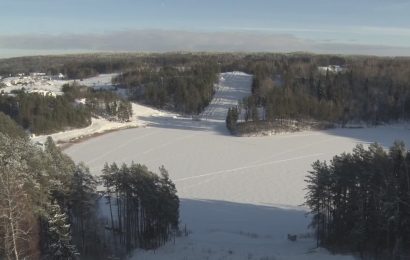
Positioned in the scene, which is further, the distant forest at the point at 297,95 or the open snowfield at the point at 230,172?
the distant forest at the point at 297,95

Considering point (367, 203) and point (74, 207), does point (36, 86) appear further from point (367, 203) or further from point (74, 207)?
point (367, 203)

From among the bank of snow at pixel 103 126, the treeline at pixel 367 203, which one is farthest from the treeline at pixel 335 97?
the treeline at pixel 367 203

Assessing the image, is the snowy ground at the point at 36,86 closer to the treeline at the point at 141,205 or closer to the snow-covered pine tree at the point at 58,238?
the treeline at the point at 141,205

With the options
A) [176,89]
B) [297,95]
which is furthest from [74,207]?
[176,89]

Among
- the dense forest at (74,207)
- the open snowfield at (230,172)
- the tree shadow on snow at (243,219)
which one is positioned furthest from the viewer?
the tree shadow on snow at (243,219)

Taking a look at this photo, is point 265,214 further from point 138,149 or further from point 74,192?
point 138,149

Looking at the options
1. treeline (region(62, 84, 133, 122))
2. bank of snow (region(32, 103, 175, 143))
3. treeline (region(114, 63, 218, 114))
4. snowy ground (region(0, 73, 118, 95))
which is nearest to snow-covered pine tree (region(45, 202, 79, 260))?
bank of snow (region(32, 103, 175, 143))
